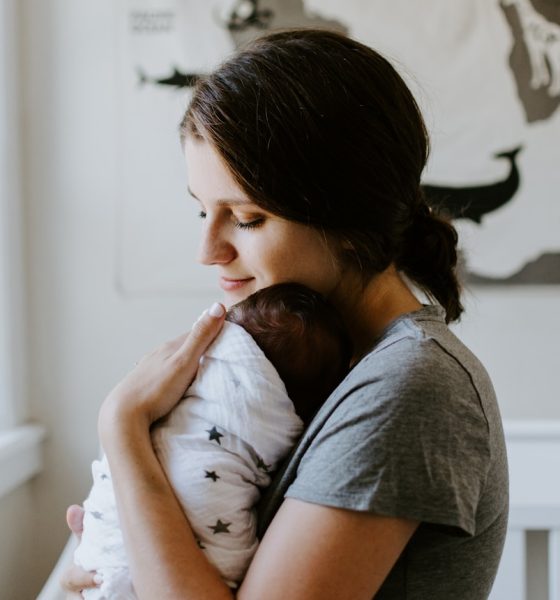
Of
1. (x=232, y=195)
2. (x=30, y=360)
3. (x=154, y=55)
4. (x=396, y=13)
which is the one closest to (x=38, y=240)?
(x=30, y=360)

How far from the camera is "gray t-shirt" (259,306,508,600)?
2.36 feet

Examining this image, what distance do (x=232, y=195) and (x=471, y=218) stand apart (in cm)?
122

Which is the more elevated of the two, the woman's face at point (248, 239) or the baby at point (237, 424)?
the woman's face at point (248, 239)

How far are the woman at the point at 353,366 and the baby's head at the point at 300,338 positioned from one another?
0.03 meters

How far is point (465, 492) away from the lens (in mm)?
747

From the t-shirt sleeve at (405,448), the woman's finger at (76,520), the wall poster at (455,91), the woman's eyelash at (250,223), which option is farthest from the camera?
the wall poster at (455,91)

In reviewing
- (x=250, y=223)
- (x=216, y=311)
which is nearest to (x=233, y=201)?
(x=250, y=223)

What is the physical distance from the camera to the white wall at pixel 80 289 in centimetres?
202

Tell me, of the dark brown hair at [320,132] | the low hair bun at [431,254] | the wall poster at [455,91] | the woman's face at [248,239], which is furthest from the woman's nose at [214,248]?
the wall poster at [455,91]

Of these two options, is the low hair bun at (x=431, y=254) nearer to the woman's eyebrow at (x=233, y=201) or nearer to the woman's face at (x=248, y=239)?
the woman's face at (x=248, y=239)

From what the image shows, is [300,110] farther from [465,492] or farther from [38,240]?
[38,240]

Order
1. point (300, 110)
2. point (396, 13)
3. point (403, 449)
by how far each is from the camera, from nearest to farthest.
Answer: point (403, 449)
point (300, 110)
point (396, 13)

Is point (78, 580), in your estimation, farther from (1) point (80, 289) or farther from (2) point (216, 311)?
(1) point (80, 289)

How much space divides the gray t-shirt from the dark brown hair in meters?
0.16
